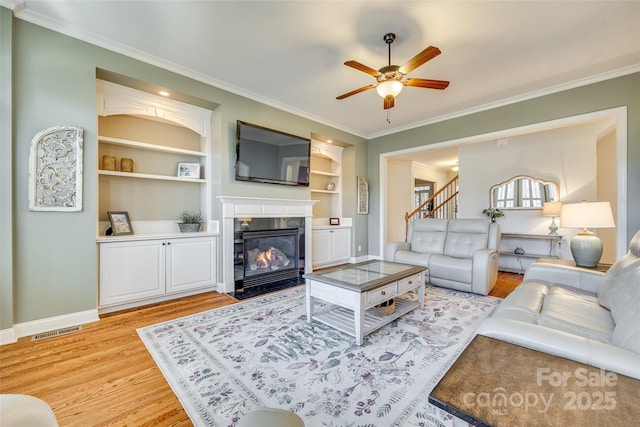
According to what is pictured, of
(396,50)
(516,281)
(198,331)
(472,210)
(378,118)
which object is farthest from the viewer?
(472,210)

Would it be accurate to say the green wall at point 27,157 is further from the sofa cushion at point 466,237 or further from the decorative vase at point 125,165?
the sofa cushion at point 466,237

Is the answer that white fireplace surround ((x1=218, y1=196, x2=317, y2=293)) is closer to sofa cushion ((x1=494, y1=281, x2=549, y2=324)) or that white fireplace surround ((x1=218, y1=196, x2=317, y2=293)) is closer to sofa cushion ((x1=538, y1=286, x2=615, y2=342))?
sofa cushion ((x1=494, y1=281, x2=549, y2=324))

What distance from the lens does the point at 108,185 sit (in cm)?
324

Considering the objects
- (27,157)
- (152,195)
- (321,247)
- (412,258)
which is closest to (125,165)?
(152,195)

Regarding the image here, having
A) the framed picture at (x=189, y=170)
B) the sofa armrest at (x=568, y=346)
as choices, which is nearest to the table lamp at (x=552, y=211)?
the sofa armrest at (x=568, y=346)

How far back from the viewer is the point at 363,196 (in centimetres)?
593

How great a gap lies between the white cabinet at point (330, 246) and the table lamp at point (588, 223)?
11.3ft

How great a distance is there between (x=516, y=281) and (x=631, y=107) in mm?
2674

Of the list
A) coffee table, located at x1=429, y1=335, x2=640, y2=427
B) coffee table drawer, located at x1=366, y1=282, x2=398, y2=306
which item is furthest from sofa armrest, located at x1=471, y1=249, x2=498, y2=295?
coffee table, located at x1=429, y1=335, x2=640, y2=427

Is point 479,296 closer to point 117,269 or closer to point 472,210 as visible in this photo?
point 472,210

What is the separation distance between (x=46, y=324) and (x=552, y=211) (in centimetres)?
682

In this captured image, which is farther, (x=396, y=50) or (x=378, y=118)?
(x=378, y=118)

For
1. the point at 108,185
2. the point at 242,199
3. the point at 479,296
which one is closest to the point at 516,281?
the point at 479,296

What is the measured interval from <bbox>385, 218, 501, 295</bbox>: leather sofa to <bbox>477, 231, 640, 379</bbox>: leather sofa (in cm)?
84
